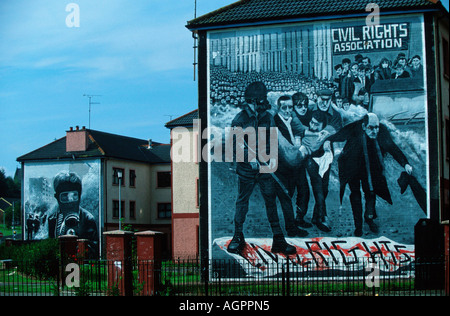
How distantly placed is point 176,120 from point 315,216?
20.1m

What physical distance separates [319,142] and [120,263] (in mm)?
9934

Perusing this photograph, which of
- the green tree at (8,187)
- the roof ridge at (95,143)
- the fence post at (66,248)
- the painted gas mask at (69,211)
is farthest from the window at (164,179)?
the green tree at (8,187)

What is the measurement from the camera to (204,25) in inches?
1044

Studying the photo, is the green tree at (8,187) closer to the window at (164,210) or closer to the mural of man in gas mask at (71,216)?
the window at (164,210)

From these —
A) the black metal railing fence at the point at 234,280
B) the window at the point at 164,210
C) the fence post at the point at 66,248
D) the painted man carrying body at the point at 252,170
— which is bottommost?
the black metal railing fence at the point at 234,280

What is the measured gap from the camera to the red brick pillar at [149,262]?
62.8 feet

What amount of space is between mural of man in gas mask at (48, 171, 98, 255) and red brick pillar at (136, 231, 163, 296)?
27.8 metres

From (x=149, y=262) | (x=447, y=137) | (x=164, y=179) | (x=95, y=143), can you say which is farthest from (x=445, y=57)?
→ (x=164, y=179)

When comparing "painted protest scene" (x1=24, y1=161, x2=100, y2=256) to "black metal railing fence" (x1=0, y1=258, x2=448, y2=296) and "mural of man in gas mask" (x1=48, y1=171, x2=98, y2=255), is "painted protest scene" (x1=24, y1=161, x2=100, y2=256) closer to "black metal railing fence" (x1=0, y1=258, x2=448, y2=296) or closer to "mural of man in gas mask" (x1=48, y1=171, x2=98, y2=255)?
"mural of man in gas mask" (x1=48, y1=171, x2=98, y2=255)

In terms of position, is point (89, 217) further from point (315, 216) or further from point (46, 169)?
point (315, 216)

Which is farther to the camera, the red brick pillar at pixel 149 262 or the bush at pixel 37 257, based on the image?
the bush at pixel 37 257

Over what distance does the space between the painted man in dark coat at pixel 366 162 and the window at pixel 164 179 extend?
30848mm
